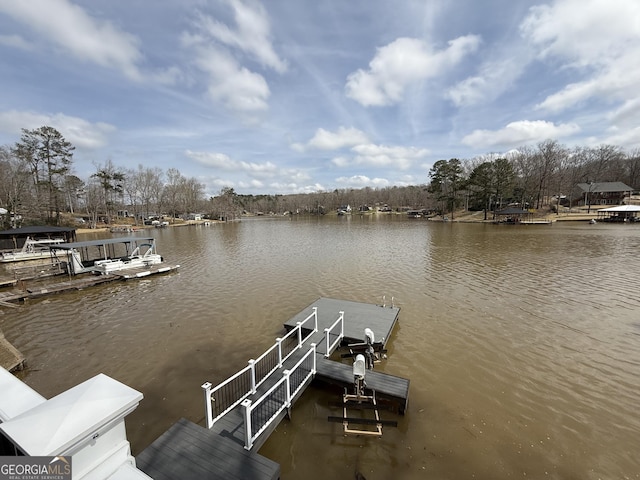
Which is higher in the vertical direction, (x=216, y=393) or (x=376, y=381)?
(x=376, y=381)

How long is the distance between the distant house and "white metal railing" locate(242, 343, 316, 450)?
80439 millimetres

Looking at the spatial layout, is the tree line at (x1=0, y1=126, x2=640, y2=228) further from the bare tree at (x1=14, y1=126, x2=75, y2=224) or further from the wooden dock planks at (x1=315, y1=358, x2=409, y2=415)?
the wooden dock planks at (x1=315, y1=358, x2=409, y2=415)

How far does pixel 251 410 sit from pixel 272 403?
0.97 meters

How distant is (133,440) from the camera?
5.46 metres

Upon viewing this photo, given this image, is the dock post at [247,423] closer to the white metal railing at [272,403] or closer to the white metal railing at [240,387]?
the white metal railing at [272,403]

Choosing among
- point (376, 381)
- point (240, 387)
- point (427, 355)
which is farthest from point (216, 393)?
point (427, 355)

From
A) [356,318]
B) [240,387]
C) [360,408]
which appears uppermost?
[356,318]

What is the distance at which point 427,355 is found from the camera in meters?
8.43

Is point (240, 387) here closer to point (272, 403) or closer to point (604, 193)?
point (272, 403)

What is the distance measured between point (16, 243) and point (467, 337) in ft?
130

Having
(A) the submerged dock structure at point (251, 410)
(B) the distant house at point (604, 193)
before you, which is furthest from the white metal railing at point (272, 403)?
(B) the distant house at point (604, 193)

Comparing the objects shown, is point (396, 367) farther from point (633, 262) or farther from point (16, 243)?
point (16, 243)

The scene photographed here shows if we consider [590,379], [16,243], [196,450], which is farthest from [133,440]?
[16,243]

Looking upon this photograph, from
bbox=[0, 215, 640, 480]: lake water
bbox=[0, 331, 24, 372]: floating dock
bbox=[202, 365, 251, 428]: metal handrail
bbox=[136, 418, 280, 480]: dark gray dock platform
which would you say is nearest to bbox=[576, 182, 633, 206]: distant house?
bbox=[0, 215, 640, 480]: lake water
